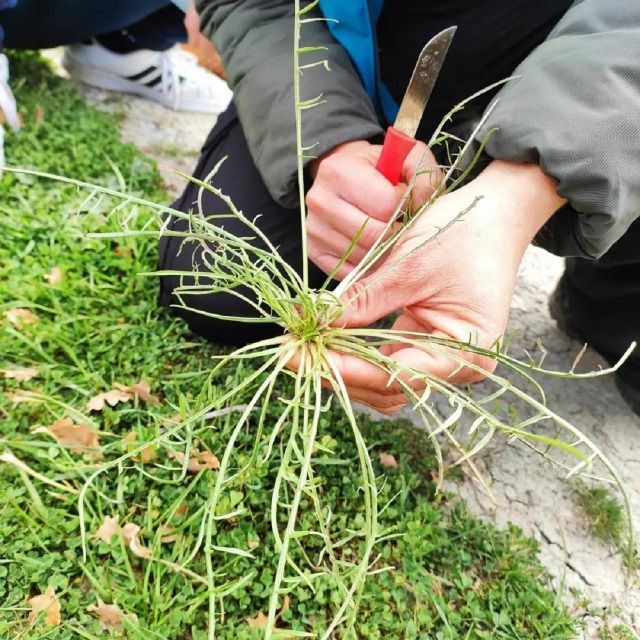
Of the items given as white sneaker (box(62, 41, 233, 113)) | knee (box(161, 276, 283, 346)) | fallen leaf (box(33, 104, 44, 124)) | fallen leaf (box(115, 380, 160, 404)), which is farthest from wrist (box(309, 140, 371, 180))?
white sneaker (box(62, 41, 233, 113))

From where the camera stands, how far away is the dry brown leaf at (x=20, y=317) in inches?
48.7

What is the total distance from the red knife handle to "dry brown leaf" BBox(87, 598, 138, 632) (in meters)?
0.82

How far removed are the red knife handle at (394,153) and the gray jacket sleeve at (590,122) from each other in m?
0.13

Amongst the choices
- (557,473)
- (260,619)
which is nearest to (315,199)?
(260,619)

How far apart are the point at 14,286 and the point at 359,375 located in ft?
2.75

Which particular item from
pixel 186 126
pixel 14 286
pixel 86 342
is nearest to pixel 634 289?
pixel 86 342

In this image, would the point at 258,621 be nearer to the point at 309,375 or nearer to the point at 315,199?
the point at 309,375

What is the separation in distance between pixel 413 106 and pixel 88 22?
5.44ft

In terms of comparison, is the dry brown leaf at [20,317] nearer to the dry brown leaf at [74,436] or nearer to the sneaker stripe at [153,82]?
the dry brown leaf at [74,436]

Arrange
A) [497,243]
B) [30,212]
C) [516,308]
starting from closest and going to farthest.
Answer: [497,243] < [30,212] < [516,308]

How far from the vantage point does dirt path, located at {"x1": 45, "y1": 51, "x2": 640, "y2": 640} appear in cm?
117

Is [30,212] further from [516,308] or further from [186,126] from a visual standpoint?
[516,308]

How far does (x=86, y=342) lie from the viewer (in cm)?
126

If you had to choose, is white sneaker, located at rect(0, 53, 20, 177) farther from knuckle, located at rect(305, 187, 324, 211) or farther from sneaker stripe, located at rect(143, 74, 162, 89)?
knuckle, located at rect(305, 187, 324, 211)
